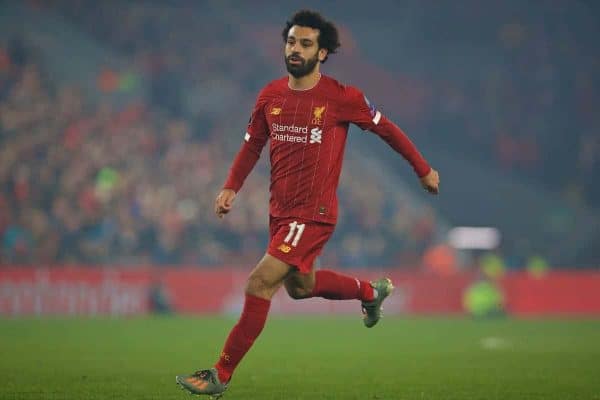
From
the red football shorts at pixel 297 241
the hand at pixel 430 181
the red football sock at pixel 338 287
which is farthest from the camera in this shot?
the red football sock at pixel 338 287

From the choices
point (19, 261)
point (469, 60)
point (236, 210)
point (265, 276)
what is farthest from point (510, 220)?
point (265, 276)

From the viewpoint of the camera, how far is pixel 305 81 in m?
7.14

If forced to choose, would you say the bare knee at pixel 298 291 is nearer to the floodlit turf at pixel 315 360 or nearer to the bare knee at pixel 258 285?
the bare knee at pixel 258 285

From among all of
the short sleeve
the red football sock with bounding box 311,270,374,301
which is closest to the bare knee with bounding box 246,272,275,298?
the red football sock with bounding box 311,270,374,301

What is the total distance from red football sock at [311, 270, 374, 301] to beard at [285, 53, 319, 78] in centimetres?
143

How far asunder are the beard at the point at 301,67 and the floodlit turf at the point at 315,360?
2.31m

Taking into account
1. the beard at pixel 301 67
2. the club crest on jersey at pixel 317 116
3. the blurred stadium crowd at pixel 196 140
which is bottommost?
the club crest on jersey at pixel 317 116

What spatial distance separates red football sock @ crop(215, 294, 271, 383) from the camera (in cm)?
681

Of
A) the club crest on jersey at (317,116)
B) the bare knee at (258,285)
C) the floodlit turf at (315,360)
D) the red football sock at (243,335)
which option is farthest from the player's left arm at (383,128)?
the floodlit turf at (315,360)

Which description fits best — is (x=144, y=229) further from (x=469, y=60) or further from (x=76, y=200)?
(x=469, y=60)

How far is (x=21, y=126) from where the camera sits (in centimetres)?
2419

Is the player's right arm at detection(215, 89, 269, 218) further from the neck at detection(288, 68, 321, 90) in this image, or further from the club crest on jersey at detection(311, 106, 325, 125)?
the club crest on jersey at detection(311, 106, 325, 125)

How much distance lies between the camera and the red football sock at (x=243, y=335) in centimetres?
681

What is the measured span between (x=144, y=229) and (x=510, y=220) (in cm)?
1376
